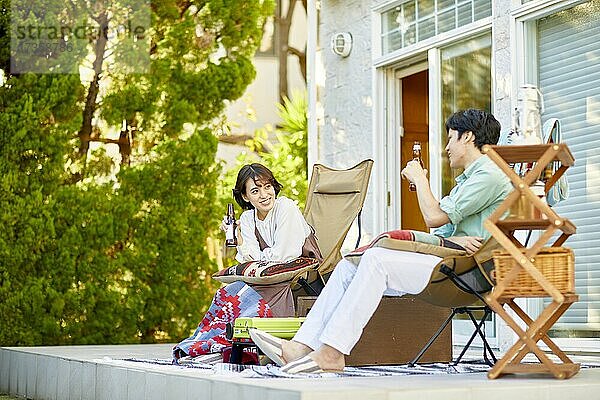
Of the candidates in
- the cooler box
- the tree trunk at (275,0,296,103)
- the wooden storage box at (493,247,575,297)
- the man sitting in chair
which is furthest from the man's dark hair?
the tree trunk at (275,0,296,103)

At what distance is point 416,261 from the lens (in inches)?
152

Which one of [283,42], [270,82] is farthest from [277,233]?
[270,82]

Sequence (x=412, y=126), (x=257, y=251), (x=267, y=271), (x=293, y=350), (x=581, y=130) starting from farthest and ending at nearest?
(x=412, y=126)
(x=581, y=130)
(x=257, y=251)
(x=267, y=271)
(x=293, y=350)

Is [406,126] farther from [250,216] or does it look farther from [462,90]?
[250,216]

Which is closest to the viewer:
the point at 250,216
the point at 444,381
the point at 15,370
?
the point at 444,381

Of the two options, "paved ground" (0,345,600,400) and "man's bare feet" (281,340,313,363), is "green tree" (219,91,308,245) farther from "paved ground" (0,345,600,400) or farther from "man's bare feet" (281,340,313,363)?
"man's bare feet" (281,340,313,363)

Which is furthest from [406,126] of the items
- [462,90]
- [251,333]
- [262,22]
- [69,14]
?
[251,333]

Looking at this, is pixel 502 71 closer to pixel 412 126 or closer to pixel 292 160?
pixel 412 126

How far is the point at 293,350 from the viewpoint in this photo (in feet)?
12.8

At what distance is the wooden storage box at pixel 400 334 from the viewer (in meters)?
4.66

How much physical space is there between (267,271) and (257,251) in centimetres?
29

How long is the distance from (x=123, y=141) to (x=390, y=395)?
5.56 metres

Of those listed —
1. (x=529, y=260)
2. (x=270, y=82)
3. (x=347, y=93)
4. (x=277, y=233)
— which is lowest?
(x=529, y=260)

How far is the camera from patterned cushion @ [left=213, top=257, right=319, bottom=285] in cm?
489
